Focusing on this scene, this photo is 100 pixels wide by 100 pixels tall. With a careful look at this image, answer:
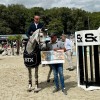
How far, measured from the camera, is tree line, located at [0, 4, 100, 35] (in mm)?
98250

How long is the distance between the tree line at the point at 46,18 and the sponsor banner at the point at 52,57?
8446cm

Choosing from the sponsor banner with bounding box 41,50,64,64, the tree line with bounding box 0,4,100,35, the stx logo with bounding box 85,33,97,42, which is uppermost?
the tree line with bounding box 0,4,100,35

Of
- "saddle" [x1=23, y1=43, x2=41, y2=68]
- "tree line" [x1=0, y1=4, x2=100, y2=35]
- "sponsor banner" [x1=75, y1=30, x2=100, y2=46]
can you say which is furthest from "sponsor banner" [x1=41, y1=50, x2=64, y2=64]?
"tree line" [x1=0, y1=4, x2=100, y2=35]

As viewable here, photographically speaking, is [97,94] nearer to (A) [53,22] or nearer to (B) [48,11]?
(A) [53,22]

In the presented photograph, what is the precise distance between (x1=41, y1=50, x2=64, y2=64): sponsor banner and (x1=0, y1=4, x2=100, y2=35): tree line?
8446cm

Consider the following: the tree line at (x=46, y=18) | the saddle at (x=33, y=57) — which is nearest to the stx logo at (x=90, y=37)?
the saddle at (x=33, y=57)

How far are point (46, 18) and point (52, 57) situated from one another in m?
94.4

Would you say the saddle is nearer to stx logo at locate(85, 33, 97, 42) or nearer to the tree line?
stx logo at locate(85, 33, 97, 42)

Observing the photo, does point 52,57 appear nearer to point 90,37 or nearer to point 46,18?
point 90,37

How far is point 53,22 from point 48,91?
3425 inches

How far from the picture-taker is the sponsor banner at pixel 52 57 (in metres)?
9.92

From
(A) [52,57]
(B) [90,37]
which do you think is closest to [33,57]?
(A) [52,57]

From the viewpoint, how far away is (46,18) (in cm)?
10388

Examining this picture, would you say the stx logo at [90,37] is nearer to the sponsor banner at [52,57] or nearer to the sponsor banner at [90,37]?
the sponsor banner at [90,37]
